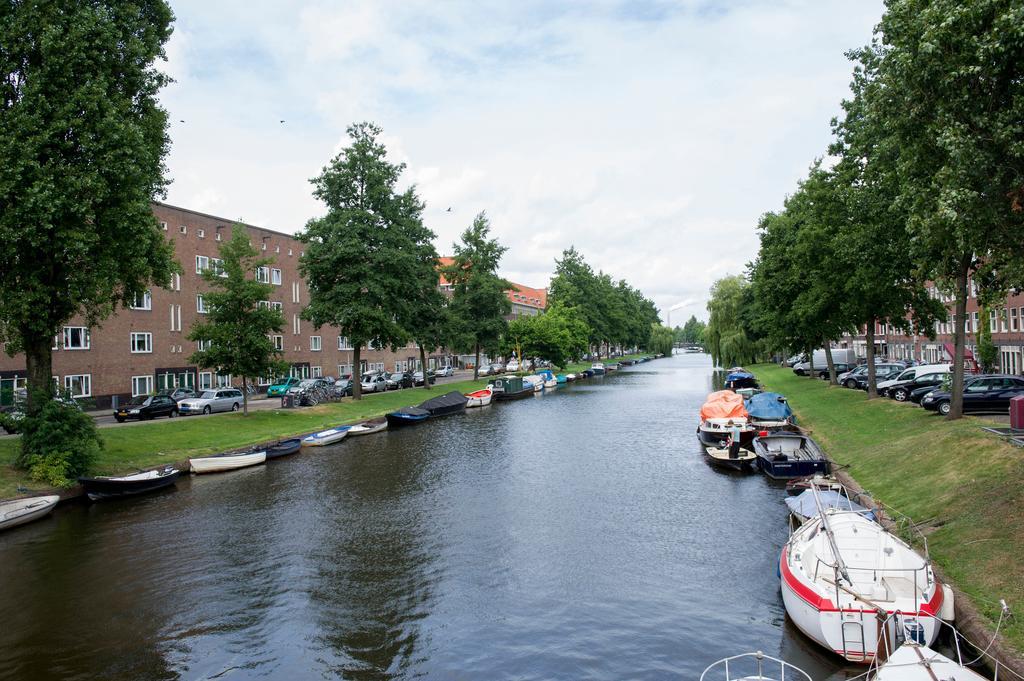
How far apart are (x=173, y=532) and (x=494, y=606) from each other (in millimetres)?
11632

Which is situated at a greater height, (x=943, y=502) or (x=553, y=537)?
(x=943, y=502)

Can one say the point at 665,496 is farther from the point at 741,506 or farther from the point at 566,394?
the point at 566,394

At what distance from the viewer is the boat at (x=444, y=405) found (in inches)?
2087

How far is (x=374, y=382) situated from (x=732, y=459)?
1657 inches

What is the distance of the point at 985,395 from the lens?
1124 inches

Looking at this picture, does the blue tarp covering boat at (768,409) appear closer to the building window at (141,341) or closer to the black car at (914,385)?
the black car at (914,385)

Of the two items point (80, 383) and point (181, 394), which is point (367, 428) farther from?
point (80, 383)

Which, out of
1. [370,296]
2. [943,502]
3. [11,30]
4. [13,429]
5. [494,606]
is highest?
[11,30]

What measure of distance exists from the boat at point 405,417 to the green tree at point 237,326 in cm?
859

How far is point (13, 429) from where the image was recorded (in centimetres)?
2455

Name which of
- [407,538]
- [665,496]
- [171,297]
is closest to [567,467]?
[665,496]

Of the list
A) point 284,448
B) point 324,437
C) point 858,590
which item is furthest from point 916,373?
point 284,448

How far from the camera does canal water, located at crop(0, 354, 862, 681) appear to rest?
41.5 feet

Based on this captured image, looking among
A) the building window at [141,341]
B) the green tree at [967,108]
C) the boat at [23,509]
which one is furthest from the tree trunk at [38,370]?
the building window at [141,341]
